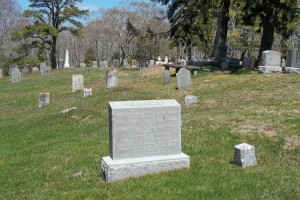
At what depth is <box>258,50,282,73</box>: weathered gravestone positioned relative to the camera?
21.1 meters

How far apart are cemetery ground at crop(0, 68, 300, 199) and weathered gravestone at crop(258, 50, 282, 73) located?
2.94m

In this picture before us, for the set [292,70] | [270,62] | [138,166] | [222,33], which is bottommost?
[138,166]

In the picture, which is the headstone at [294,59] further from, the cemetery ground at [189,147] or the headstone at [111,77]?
the headstone at [111,77]

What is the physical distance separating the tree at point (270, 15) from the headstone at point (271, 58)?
3.53 meters

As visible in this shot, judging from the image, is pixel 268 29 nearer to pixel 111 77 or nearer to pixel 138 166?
pixel 111 77

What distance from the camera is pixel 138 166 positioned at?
687 cm

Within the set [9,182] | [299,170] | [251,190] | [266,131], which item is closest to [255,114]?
[266,131]

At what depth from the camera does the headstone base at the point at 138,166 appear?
22.0 ft

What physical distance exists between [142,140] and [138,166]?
437 mm

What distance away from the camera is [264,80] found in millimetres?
17953

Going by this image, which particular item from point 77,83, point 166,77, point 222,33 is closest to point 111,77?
point 77,83

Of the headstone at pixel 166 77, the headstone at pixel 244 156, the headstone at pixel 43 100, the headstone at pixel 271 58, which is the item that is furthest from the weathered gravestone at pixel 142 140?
the headstone at pixel 271 58

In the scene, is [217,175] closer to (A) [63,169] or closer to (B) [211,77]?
(A) [63,169]

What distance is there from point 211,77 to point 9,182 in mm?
15297
